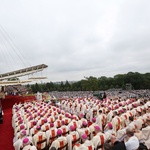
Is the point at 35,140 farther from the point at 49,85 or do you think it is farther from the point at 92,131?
the point at 49,85

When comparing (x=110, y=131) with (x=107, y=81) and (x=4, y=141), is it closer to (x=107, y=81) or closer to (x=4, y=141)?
(x=4, y=141)

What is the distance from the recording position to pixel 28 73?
29.4m

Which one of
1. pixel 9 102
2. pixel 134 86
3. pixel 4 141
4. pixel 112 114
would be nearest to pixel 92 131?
pixel 112 114

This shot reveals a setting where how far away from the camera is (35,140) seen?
25.6ft

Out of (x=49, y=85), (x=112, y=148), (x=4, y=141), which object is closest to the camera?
(x=112, y=148)

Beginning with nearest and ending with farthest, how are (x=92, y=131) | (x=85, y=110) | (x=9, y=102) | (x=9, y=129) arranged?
1. (x=92, y=131)
2. (x=9, y=129)
3. (x=85, y=110)
4. (x=9, y=102)

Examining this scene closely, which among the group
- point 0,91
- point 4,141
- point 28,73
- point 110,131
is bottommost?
point 4,141

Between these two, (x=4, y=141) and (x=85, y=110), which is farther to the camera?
(x=85, y=110)

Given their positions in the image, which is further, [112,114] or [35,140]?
[112,114]

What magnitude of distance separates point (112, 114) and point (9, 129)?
699 cm

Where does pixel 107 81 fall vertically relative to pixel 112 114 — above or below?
above


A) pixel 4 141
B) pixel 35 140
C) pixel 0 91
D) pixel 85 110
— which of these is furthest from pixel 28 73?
pixel 35 140

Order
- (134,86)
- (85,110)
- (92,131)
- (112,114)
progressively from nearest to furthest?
(92,131) → (112,114) → (85,110) → (134,86)

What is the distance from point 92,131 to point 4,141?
5091 millimetres
